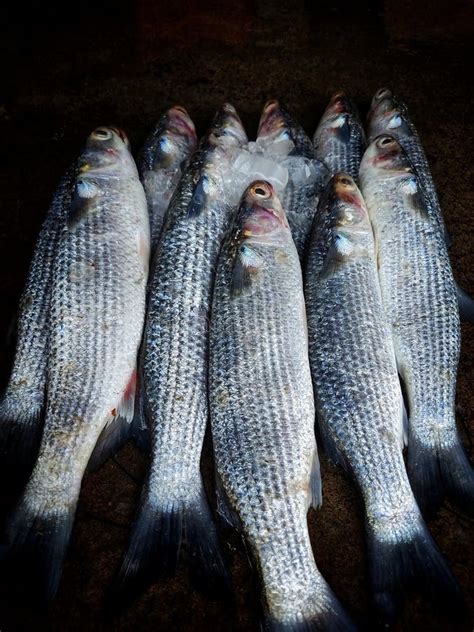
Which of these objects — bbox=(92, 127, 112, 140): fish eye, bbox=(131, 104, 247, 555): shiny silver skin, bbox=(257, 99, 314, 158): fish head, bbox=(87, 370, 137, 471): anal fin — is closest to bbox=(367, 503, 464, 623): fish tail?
bbox=(131, 104, 247, 555): shiny silver skin

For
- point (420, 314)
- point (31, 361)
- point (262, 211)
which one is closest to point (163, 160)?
point (262, 211)

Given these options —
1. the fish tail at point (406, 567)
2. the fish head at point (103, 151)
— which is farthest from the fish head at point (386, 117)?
the fish tail at point (406, 567)

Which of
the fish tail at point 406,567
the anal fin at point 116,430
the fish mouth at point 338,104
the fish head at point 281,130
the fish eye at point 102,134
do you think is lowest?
the fish tail at point 406,567

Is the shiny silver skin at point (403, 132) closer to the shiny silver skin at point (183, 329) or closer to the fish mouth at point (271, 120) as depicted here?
the fish mouth at point (271, 120)

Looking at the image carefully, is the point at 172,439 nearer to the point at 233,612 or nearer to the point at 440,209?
the point at 233,612

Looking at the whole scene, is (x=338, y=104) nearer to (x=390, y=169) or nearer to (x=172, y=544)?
(x=390, y=169)
